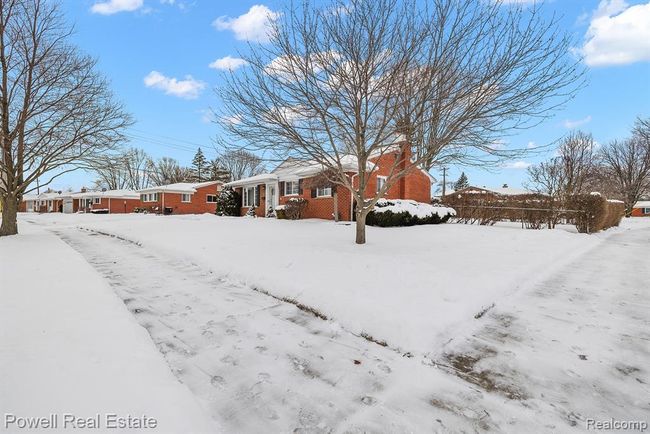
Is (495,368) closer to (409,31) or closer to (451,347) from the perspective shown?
(451,347)

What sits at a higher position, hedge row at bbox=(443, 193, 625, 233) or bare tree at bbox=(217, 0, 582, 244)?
bare tree at bbox=(217, 0, 582, 244)

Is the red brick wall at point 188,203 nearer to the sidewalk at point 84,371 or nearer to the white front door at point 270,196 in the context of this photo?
the white front door at point 270,196

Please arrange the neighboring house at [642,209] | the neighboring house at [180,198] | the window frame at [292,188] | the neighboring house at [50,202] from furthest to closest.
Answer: the neighboring house at [50,202]
the neighboring house at [642,209]
the neighboring house at [180,198]
the window frame at [292,188]

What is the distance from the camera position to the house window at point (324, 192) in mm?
16820

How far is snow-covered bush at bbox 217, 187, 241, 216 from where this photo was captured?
23.6 meters

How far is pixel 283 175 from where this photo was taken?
64.5ft

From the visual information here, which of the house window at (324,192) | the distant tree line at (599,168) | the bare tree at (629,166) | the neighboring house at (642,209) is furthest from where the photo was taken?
the neighboring house at (642,209)

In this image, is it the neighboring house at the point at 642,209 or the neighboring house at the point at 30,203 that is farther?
the neighboring house at the point at 30,203

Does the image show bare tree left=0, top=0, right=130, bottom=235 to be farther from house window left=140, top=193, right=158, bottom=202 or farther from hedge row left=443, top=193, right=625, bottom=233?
house window left=140, top=193, right=158, bottom=202

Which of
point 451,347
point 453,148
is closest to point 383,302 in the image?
point 451,347

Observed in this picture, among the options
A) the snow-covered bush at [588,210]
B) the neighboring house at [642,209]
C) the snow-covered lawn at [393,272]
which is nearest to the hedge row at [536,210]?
the snow-covered bush at [588,210]

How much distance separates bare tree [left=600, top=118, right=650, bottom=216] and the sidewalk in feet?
148

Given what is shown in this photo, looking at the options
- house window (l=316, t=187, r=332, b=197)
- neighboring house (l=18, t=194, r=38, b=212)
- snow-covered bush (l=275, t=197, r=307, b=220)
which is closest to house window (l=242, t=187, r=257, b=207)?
snow-covered bush (l=275, t=197, r=307, b=220)

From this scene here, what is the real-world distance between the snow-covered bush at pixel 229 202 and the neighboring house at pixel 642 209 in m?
59.2
